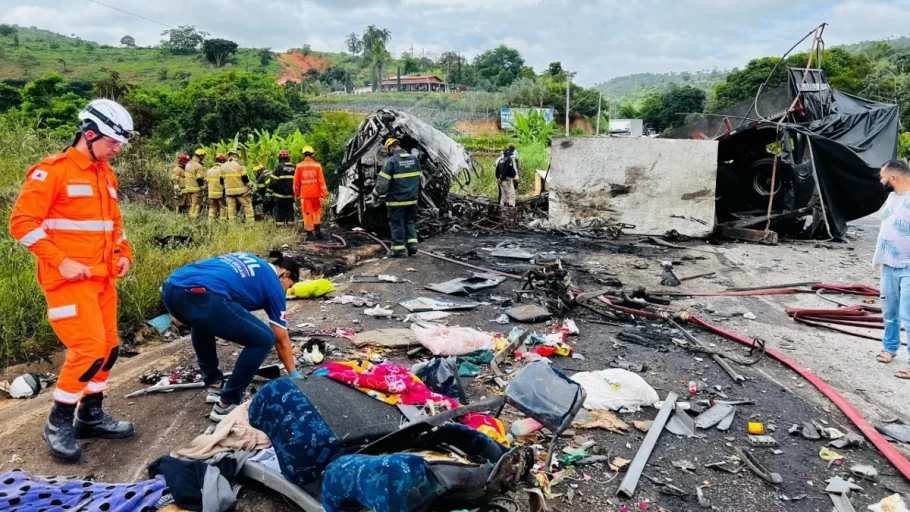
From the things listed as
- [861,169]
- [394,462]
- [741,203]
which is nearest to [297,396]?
[394,462]

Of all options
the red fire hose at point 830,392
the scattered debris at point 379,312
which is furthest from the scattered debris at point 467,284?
the red fire hose at point 830,392

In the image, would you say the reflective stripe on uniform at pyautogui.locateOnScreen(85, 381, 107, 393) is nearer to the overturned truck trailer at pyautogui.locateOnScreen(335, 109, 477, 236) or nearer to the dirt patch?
the overturned truck trailer at pyautogui.locateOnScreen(335, 109, 477, 236)

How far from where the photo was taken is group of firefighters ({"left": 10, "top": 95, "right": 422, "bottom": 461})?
298cm

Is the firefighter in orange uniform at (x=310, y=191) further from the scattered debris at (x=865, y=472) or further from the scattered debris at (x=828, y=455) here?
the scattered debris at (x=865, y=472)

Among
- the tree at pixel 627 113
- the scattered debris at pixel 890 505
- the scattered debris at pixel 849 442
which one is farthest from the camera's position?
the tree at pixel 627 113

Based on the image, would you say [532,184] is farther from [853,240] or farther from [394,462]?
[394,462]

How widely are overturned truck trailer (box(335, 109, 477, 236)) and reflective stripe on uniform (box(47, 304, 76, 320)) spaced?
286 inches

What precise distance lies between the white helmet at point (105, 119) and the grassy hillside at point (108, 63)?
57071mm

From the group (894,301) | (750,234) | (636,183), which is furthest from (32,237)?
(750,234)

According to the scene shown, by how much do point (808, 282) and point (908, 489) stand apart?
4801mm

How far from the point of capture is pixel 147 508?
2.55m

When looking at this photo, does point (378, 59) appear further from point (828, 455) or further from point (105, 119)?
point (828, 455)

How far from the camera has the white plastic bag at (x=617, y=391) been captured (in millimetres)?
3857

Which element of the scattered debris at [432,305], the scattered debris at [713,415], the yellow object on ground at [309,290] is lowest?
the scattered debris at [713,415]
